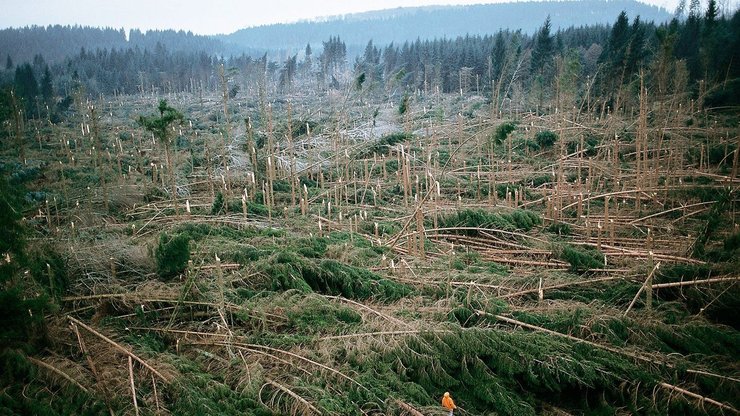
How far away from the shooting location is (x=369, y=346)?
344 cm

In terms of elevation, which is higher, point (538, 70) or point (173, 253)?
point (538, 70)

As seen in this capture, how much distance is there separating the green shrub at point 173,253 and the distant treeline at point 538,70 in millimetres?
7579

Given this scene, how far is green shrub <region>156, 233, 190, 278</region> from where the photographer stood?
4191 millimetres

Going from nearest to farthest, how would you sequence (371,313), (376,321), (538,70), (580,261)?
(376,321) → (371,313) → (580,261) → (538,70)

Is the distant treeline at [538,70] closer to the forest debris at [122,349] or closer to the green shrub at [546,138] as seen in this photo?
the green shrub at [546,138]

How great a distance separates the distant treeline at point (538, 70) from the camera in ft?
50.7

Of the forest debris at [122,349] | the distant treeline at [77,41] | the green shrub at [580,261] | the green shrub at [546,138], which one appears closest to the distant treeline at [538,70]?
the green shrub at [546,138]

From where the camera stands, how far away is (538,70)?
31.8 m

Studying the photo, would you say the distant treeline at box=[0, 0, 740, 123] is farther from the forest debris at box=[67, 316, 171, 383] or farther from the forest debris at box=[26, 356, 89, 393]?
the forest debris at box=[26, 356, 89, 393]

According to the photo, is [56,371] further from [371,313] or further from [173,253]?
[371,313]

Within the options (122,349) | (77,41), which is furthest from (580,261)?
(77,41)

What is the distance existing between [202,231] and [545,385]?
15.3 ft

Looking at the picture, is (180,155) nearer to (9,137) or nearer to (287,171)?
(287,171)

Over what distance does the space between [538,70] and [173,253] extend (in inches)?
1281
